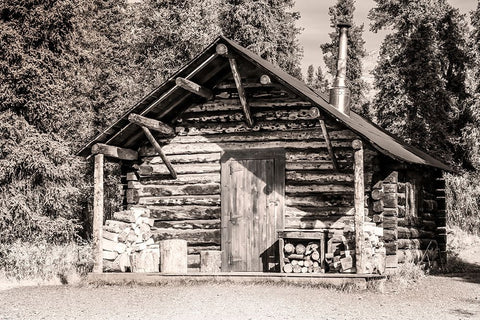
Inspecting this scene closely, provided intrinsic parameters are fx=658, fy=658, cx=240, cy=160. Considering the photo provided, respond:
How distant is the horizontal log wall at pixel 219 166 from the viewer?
47.8ft

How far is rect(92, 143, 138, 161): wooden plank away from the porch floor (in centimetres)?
282

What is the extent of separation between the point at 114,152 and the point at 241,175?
297 centimetres

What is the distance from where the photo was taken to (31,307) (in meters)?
11.3

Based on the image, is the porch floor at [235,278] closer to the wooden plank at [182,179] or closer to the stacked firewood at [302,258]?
the stacked firewood at [302,258]

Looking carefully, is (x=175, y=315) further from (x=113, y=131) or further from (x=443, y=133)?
(x=443, y=133)

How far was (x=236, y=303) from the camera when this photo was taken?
1058 centimetres

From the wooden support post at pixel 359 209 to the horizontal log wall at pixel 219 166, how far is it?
1258 millimetres

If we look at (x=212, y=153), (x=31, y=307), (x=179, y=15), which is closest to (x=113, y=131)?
(x=212, y=153)

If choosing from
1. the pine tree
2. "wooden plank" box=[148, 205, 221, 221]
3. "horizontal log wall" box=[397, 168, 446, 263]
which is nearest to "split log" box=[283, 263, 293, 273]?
"wooden plank" box=[148, 205, 221, 221]

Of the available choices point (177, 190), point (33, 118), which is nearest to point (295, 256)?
point (177, 190)

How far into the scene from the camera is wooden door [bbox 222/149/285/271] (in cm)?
1479

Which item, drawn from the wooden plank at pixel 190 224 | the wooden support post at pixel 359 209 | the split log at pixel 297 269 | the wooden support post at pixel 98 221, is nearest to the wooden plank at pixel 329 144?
the wooden support post at pixel 359 209

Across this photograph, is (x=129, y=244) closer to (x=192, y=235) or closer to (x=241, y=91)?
(x=192, y=235)

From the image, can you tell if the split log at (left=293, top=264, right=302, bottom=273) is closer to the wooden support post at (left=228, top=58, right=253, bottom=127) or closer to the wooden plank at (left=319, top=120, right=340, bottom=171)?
the wooden plank at (left=319, top=120, right=340, bottom=171)
